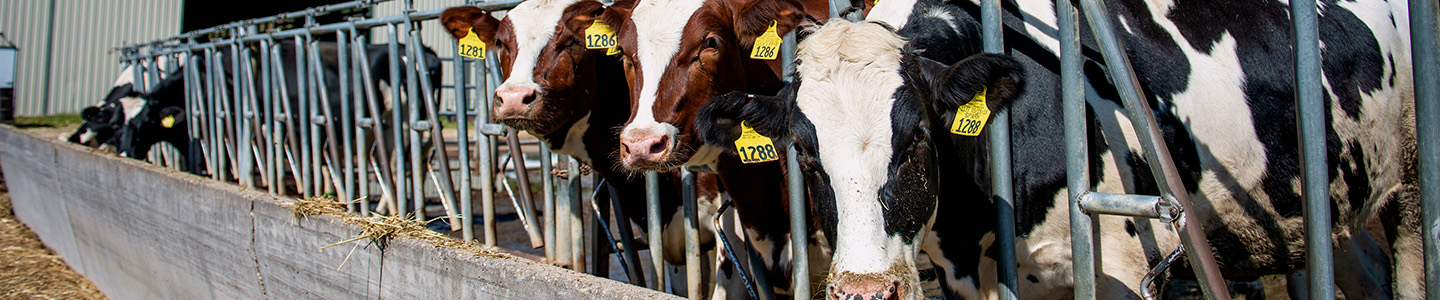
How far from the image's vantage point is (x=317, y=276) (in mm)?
4012

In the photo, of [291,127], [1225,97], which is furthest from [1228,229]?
[291,127]

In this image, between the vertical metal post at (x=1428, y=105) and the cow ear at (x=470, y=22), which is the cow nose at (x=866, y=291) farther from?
the cow ear at (x=470, y=22)

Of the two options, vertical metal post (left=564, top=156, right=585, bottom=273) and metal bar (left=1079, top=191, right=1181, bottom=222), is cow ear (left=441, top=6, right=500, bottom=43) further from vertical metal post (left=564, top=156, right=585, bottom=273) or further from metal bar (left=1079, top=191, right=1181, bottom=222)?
metal bar (left=1079, top=191, right=1181, bottom=222)

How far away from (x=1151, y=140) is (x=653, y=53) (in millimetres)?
1704

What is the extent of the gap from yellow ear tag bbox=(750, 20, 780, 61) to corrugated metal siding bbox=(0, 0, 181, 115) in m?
16.7

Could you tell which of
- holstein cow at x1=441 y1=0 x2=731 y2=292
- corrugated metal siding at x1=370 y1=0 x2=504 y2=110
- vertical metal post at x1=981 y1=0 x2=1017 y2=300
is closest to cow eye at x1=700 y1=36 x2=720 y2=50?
holstein cow at x1=441 y1=0 x2=731 y2=292

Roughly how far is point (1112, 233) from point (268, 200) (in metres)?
3.48

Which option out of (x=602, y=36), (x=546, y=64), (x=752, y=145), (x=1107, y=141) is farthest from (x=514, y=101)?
(x=1107, y=141)

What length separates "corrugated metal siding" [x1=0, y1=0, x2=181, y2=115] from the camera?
16578mm

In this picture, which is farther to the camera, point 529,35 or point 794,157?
point 529,35

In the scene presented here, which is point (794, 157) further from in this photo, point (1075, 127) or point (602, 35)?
point (602, 35)

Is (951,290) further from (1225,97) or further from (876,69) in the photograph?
(1225,97)

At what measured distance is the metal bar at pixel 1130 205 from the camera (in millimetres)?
2064

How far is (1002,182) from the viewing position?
2447 millimetres
